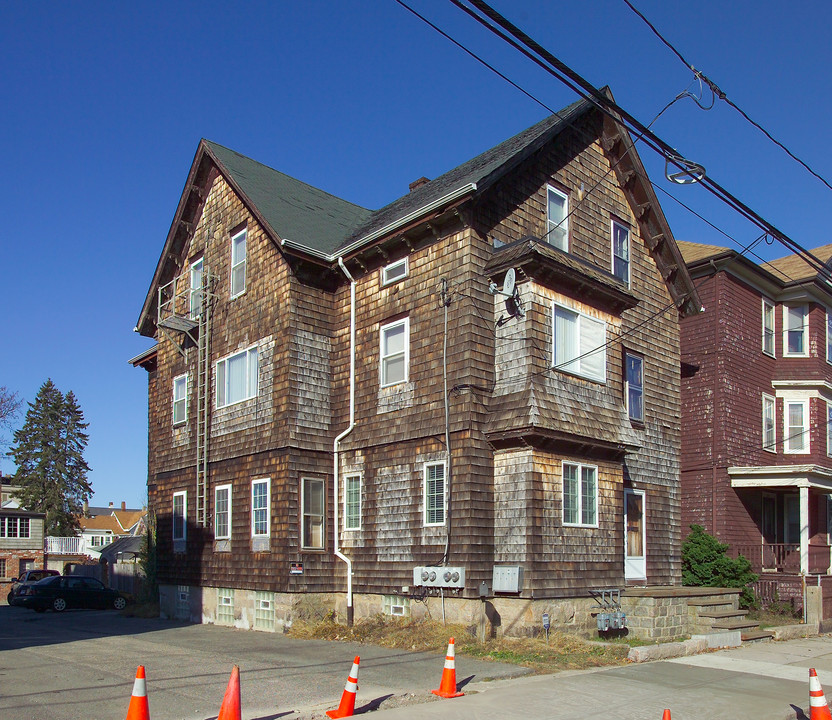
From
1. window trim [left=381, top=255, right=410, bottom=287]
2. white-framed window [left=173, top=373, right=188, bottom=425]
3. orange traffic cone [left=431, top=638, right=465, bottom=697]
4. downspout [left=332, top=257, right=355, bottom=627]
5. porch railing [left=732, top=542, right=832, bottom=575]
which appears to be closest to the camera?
orange traffic cone [left=431, top=638, right=465, bottom=697]

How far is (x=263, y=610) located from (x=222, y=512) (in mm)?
3184

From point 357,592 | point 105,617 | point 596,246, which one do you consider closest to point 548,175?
point 596,246

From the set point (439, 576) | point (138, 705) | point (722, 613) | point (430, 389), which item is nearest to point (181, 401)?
point (430, 389)

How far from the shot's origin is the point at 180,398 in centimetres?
2486

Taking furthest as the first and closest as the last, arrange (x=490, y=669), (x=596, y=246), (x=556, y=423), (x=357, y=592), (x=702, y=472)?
(x=702, y=472) → (x=596, y=246) → (x=357, y=592) → (x=556, y=423) → (x=490, y=669)

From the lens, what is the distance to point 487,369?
57.2 ft

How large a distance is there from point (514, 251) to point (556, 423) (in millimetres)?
3518

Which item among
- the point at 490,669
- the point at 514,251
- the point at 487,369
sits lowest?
the point at 490,669

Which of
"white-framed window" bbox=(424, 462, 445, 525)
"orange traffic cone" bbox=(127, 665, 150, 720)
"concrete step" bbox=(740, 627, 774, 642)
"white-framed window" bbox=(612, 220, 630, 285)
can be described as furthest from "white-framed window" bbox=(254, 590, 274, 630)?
"orange traffic cone" bbox=(127, 665, 150, 720)

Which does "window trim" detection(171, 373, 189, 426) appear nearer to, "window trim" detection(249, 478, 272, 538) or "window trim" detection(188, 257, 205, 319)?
"window trim" detection(188, 257, 205, 319)

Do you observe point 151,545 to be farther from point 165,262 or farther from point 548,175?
point 548,175

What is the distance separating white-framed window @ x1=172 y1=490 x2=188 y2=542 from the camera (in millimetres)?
23750

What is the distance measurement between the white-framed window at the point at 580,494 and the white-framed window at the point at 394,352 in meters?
4.10

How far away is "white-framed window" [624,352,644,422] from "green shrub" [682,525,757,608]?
4006mm
